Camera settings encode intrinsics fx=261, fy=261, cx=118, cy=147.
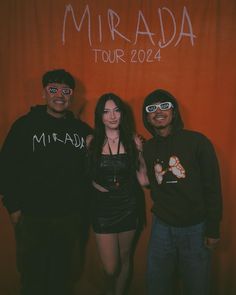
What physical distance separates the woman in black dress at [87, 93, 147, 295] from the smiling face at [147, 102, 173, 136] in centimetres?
31

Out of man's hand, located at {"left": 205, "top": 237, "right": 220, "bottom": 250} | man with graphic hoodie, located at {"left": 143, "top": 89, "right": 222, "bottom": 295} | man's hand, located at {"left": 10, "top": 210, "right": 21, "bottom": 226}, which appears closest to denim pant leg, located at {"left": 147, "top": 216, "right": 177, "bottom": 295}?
man with graphic hoodie, located at {"left": 143, "top": 89, "right": 222, "bottom": 295}

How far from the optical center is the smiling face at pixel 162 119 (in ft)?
5.95

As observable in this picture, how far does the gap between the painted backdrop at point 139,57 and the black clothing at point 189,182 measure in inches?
22.7

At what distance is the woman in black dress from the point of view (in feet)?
6.43

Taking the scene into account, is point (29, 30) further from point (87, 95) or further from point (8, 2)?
point (87, 95)

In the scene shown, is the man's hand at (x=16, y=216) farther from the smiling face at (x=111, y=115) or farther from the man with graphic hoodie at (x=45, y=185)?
the smiling face at (x=111, y=115)

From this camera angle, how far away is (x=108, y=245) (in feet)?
6.47

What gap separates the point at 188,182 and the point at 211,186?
0.48 ft

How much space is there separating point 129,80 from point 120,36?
379 mm

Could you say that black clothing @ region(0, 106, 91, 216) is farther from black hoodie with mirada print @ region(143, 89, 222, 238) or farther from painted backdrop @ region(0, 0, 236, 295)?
black hoodie with mirada print @ region(143, 89, 222, 238)

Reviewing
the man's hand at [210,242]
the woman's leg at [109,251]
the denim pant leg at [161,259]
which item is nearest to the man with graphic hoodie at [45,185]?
the woman's leg at [109,251]

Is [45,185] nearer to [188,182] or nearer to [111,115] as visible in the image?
[111,115]

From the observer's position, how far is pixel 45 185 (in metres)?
1.94

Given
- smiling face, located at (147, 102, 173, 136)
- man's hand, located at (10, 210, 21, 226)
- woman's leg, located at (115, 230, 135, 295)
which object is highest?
smiling face, located at (147, 102, 173, 136)
